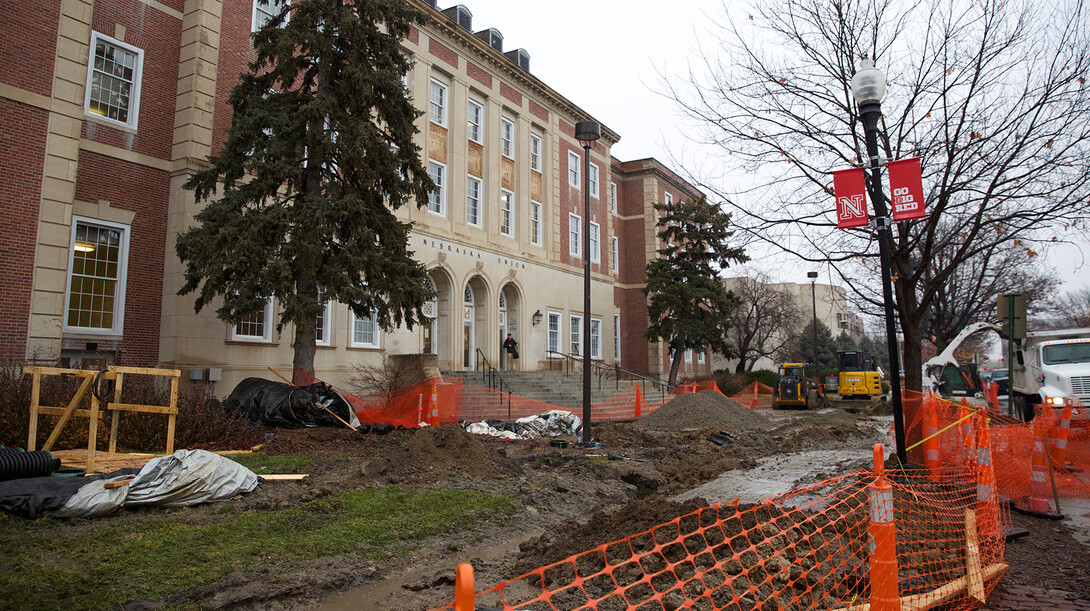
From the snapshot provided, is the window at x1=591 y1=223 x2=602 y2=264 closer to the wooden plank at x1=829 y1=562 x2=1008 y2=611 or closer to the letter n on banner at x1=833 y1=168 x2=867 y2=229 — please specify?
the letter n on banner at x1=833 y1=168 x2=867 y2=229

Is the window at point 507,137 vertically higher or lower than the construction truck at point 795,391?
higher

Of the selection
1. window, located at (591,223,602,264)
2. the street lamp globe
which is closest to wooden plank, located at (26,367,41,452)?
the street lamp globe

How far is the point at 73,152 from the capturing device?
14.7m

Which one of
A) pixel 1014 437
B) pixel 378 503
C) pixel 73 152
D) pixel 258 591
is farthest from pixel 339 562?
pixel 73 152

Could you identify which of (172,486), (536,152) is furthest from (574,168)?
(172,486)

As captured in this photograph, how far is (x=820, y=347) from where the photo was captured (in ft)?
195

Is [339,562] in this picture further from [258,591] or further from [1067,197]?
[1067,197]

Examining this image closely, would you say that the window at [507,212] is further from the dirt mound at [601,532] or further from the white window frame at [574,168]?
the dirt mound at [601,532]

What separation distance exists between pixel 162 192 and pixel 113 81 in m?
2.93

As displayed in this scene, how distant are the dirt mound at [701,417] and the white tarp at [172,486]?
12.8m

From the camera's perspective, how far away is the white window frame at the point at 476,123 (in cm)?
2841

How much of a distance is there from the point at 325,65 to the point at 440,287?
12055 millimetres

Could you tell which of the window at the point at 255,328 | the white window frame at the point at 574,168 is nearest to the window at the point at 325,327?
the window at the point at 255,328

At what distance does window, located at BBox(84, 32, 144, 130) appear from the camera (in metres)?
16.3
